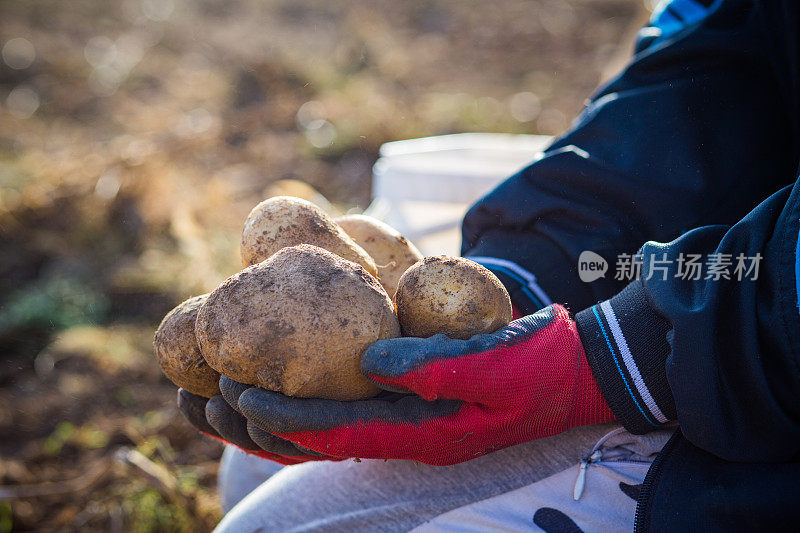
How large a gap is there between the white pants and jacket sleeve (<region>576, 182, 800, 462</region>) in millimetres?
116

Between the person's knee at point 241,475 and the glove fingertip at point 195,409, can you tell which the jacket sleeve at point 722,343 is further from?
the person's knee at point 241,475

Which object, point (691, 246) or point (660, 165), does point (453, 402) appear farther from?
point (660, 165)

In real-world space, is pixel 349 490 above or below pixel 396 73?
below

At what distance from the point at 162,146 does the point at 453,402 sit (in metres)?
3.37

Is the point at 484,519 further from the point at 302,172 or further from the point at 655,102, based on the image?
the point at 302,172

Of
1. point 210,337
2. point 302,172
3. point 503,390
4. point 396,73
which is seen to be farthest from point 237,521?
point 396,73

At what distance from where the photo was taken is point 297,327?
1097mm

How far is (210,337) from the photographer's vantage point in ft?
3.68

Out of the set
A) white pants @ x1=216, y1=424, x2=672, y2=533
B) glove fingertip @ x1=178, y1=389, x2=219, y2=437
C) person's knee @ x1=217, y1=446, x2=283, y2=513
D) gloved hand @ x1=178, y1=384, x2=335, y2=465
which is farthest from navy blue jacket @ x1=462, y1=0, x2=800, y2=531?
person's knee @ x1=217, y1=446, x2=283, y2=513

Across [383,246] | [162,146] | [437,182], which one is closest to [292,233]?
[383,246]

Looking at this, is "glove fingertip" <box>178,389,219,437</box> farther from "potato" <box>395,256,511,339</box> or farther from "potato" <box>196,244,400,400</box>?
"potato" <box>395,256,511,339</box>

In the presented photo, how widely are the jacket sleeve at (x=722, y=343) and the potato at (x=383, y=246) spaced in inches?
19.3

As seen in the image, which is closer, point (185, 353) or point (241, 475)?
point (185, 353)

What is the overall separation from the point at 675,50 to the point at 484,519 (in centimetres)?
124
